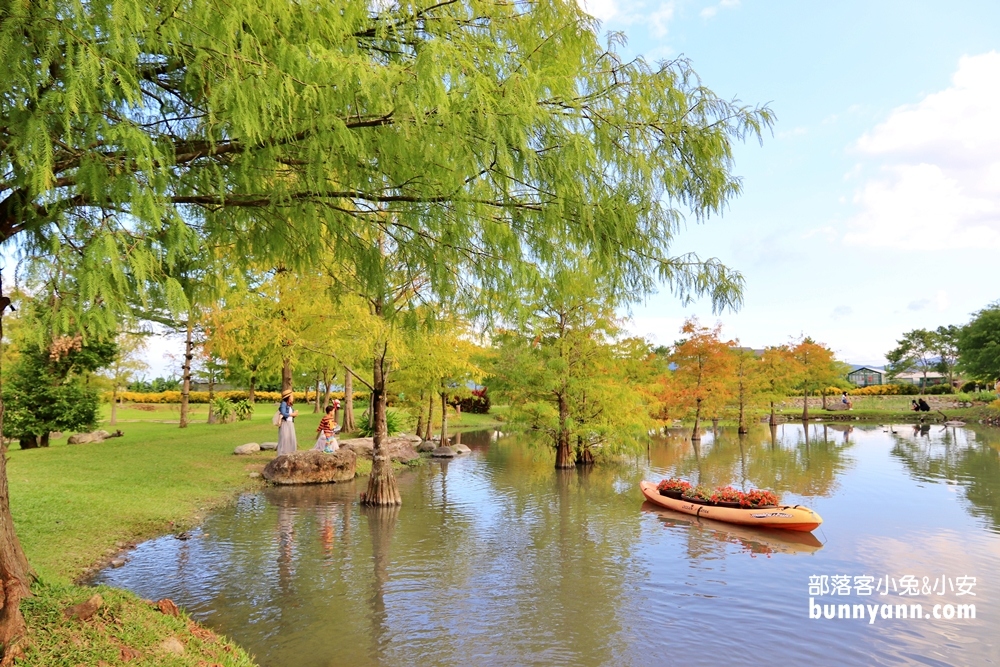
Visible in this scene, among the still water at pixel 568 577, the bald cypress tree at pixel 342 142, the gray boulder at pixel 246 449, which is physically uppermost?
the bald cypress tree at pixel 342 142

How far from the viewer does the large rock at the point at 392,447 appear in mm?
21234

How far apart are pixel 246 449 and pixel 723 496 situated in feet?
48.4

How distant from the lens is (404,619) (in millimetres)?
7883

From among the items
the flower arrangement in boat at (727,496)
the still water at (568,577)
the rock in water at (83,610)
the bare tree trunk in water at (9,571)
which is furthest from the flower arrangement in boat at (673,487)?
the bare tree trunk in water at (9,571)

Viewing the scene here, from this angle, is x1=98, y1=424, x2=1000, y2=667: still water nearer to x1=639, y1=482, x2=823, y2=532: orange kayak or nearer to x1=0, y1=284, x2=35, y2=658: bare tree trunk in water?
x1=639, y1=482, x2=823, y2=532: orange kayak

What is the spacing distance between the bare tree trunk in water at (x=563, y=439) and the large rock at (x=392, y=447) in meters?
5.59

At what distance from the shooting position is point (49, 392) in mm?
19734

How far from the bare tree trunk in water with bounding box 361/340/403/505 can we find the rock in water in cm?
911

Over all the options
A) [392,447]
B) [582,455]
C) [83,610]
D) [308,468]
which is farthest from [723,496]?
[392,447]

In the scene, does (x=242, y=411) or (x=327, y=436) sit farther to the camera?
(x=242, y=411)

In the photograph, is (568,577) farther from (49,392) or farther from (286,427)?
(49,392)

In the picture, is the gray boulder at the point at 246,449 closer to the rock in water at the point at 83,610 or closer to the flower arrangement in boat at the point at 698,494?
the flower arrangement in boat at the point at 698,494

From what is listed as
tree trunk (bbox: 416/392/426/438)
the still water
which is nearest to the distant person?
the still water

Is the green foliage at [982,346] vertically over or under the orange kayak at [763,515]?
over
